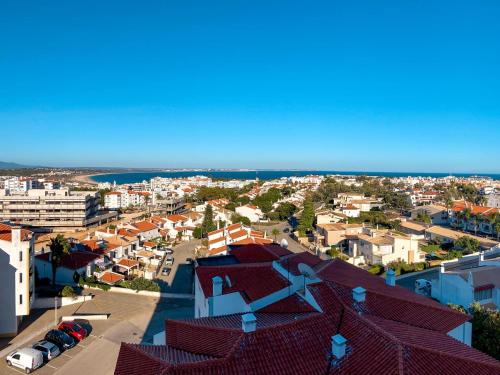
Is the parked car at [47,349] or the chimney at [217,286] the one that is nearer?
the chimney at [217,286]

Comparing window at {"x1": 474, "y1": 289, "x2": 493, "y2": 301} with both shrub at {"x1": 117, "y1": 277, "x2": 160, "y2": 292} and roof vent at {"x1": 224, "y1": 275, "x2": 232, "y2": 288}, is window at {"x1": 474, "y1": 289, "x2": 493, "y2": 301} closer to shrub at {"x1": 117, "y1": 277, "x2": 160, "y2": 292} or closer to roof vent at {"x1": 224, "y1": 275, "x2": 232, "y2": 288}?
roof vent at {"x1": 224, "y1": 275, "x2": 232, "y2": 288}

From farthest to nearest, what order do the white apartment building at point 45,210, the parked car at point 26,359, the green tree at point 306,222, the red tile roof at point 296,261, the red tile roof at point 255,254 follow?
the white apartment building at point 45,210
the green tree at point 306,222
the red tile roof at point 255,254
the parked car at point 26,359
the red tile roof at point 296,261

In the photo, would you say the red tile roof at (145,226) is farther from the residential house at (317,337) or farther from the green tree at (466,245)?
the residential house at (317,337)

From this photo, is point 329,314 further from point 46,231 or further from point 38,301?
point 46,231

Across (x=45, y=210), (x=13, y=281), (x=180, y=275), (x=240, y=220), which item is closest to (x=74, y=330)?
(x=13, y=281)

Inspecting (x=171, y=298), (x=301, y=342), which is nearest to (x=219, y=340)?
(x=301, y=342)

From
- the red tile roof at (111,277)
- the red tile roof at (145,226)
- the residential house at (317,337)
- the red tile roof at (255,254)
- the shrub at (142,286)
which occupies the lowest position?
the red tile roof at (111,277)

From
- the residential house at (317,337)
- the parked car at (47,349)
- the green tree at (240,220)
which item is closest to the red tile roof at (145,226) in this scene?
the green tree at (240,220)
